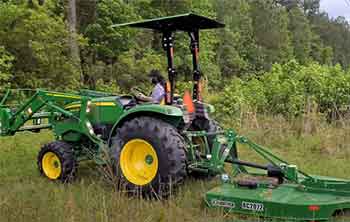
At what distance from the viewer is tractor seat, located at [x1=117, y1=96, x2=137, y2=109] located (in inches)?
273

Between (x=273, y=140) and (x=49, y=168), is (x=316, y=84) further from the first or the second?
(x=49, y=168)

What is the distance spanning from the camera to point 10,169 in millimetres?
7484

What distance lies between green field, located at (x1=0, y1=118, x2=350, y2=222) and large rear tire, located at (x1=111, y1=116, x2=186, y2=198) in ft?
0.65

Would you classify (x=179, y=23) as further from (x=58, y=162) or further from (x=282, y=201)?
(x=282, y=201)

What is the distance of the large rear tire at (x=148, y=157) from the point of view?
5.73m

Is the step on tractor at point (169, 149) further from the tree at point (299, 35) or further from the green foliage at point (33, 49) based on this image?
the tree at point (299, 35)

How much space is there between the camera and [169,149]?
226 inches

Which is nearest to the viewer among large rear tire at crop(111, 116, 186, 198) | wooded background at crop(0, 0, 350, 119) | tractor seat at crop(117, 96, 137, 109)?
large rear tire at crop(111, 116, 186, 198)

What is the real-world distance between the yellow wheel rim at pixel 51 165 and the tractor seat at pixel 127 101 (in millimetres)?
1208

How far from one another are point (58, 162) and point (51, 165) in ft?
0.55

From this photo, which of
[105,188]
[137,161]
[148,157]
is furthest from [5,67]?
[148,157]

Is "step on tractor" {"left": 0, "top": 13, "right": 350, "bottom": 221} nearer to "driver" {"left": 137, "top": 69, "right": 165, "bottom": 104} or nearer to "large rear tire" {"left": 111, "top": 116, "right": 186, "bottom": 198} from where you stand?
"large rear tire" {"left": 111, "top": 116, "right": 186, "bottom": 198}

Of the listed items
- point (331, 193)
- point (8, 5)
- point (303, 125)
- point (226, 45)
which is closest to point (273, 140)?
point (303, 125)

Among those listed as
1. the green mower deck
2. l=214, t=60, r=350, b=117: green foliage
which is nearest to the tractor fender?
the green mower deck
